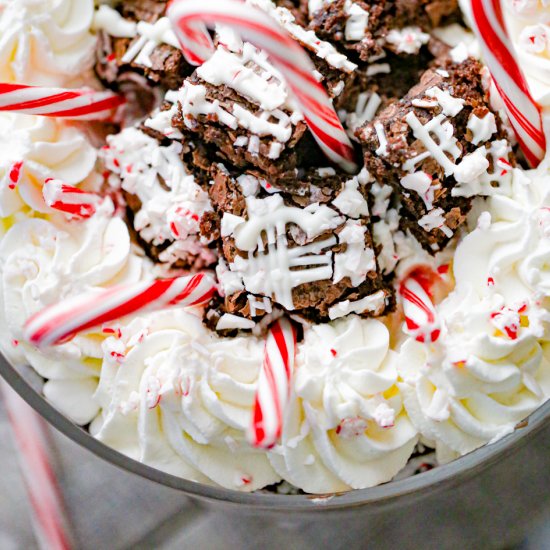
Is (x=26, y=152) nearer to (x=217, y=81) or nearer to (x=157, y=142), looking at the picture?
(x=157, y=142)

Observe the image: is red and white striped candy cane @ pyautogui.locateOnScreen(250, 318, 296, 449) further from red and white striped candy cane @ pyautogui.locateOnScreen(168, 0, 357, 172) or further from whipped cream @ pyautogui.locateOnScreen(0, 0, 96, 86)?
whipped cream @ pyautogui.locateOnScreen(0, 0, 96, 86)

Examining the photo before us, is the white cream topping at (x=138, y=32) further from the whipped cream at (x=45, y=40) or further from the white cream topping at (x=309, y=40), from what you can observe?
the white cream topping at (x=309, y=40)

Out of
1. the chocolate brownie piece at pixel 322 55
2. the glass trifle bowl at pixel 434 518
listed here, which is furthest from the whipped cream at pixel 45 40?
the glass trifle bowl at pixel 434 518

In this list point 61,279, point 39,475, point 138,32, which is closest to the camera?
point 61,279

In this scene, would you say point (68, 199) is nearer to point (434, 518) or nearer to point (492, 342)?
point (492, 342)

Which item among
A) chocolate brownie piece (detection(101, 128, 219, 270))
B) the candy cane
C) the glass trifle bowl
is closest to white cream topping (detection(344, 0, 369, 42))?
chocolate brownie piece (detection(101, 128, 219, 270))

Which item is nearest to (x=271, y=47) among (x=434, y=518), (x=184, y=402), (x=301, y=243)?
(x=301, y=243)

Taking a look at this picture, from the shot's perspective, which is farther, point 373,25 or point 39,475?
point 39,475
